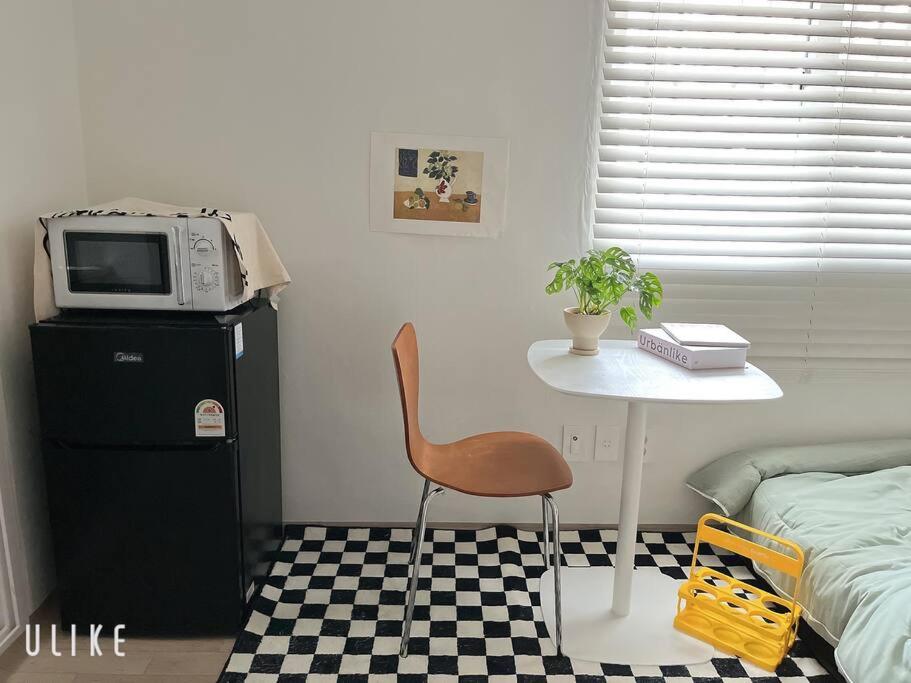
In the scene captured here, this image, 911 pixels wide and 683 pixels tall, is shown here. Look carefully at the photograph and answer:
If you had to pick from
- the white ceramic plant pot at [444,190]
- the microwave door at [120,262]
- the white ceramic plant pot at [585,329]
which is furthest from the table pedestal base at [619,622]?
the microwave door at [120,262]

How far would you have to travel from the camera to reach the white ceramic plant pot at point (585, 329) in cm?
201

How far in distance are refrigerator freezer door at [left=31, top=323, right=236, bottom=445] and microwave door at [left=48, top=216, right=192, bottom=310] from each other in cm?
11

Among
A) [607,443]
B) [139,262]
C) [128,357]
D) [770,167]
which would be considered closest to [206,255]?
[139,262]

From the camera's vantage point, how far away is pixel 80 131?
2178mm

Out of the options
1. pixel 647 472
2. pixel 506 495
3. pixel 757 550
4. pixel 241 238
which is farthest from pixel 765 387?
pixel 241 238

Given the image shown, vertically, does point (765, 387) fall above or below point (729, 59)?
below

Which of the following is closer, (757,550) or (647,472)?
(757,550)

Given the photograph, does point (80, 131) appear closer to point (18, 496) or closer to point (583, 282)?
point (18, 496)

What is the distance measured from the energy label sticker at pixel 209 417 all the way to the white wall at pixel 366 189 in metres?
0.61

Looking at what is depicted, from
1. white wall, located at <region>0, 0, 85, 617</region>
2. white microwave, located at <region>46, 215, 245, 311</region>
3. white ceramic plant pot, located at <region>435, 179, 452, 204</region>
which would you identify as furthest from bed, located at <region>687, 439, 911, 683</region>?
white wall, located at <region>0, 0, 85, 617</region>

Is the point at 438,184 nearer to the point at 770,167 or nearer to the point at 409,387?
the point at 409,387

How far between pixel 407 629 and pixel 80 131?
1.93 m

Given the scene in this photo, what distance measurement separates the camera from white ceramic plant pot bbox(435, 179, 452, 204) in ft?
7.37

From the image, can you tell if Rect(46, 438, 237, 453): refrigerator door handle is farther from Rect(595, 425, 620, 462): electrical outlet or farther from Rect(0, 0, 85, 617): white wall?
Rect(595, 425, 620, 462): electrical outlet
